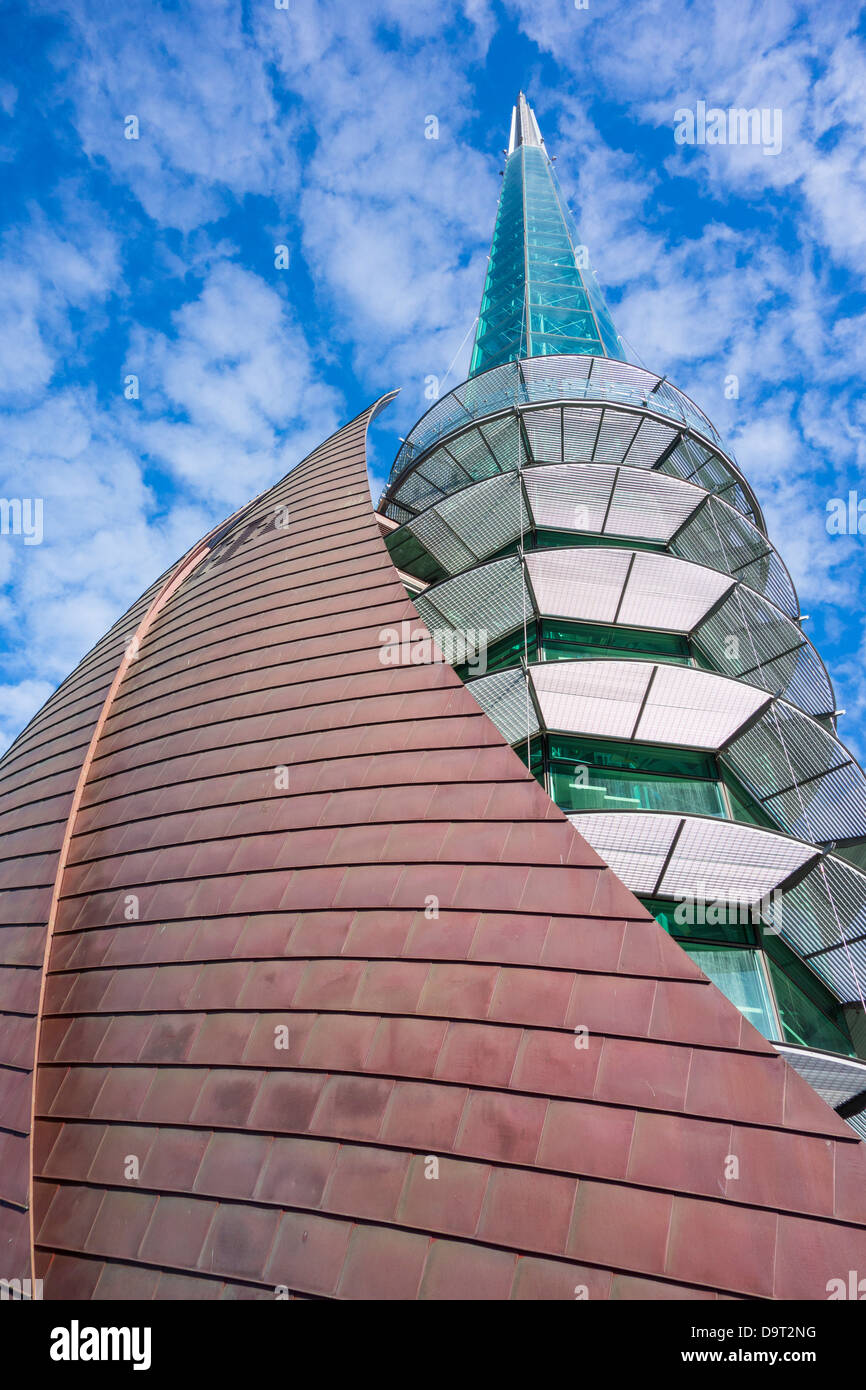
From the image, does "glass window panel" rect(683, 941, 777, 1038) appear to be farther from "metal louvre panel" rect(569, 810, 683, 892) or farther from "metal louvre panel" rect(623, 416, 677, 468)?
"metal louvre panel" rect(623, 416, 677, 468)

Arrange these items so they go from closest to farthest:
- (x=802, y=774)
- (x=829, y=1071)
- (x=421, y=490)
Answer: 1. (x=829, y=1071)
2. (x=802, y=774)
3. (x=421, y=490)

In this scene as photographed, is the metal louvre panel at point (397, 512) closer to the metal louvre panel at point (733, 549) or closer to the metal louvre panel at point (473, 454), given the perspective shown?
the metal louvre panel at point (473, 454)

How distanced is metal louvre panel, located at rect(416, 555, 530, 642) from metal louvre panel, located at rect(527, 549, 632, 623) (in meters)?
0.36

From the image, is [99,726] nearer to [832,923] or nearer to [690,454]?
[832,923]

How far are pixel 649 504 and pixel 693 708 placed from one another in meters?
6.44

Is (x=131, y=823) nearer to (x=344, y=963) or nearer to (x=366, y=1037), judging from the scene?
(x=344, y=963)

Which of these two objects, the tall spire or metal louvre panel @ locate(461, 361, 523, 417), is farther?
the tall spire

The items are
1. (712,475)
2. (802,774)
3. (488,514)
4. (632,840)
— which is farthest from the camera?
(712,475)

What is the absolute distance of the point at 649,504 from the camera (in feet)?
58.9

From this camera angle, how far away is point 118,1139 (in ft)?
25.9

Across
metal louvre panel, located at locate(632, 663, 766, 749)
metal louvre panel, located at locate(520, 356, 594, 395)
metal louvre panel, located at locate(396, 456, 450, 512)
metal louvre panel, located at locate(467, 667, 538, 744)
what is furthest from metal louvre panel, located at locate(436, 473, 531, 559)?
metal louvre panel, located at locate(632, 663, 766, 749)

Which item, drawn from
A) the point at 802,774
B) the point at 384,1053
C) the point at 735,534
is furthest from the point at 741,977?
the point at 735,534

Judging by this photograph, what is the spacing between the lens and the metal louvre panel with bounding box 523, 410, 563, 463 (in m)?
19.6

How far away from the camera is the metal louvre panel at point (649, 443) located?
1991 centimetres
